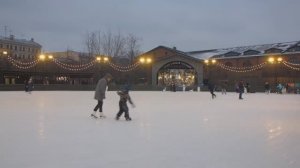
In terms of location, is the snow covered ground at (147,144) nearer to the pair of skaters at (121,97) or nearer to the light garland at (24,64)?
the pair of skaters at (121,97)

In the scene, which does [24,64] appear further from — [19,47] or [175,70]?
[19,47]

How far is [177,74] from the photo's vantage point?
181ft

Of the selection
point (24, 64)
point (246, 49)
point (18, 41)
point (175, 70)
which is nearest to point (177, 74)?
point (175, 70)

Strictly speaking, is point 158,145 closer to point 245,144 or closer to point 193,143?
point 193,143

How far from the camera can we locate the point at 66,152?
22.6ft

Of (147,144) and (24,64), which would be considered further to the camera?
(24,64)

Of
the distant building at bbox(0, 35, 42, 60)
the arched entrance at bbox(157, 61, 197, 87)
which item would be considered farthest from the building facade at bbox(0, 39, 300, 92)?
the distant building at bbox(0, 35, 42, 60)

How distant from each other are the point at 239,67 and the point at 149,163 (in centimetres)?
5456

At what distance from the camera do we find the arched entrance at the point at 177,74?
5441 cm

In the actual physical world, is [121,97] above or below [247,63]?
below

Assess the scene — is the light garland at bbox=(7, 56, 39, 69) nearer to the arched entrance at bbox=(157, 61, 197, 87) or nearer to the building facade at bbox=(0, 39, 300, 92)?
the building facade at bbox=(0, 39, 300, 92)

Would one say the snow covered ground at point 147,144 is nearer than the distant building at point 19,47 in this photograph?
Yes

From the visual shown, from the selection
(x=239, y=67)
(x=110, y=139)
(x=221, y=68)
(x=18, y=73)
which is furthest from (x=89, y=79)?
(x=110, y=139)

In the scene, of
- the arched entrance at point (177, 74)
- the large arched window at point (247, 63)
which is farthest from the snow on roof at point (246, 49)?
the arched entrance at point (177, 74)
